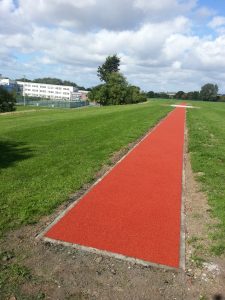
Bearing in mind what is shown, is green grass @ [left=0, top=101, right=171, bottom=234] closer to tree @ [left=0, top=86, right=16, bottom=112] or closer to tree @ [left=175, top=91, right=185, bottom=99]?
tree @ [left=0, top=86, right=16, bottom=112]

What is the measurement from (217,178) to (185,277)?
17.8ft

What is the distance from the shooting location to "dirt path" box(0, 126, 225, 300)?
14.0ft

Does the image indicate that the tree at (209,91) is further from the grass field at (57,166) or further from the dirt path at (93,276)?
the dirt path at (93,276)

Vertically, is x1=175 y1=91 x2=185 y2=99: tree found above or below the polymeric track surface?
below

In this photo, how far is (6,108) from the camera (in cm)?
6806

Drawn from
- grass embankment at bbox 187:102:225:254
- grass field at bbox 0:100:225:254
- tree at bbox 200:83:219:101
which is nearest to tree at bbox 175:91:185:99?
tree at bbox 200:83:219:101

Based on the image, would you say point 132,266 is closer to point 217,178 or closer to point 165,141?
point 217,178

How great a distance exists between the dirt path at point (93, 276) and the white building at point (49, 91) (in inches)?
6029

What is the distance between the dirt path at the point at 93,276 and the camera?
426cm

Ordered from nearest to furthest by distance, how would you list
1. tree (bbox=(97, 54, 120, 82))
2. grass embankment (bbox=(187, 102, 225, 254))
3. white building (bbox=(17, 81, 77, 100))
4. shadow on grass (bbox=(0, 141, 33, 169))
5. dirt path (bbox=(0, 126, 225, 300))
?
dirt path (bbox=(0, 126, 225, 300))
grass embankment (bbox=(187, 102, 225, 254))
shadow on grass (bbox=(0, 141, 33, 169))
tree (bbox=(97, 54, 120, 82))
white building (bbox=(17, 81, 77, 100))

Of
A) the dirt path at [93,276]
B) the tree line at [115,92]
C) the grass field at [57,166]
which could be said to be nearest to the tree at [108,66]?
the tree line at [115,92]

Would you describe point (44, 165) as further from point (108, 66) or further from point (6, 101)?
point (108, 66)

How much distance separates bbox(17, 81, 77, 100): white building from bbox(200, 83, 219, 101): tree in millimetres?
54091

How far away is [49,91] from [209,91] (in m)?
68.9
